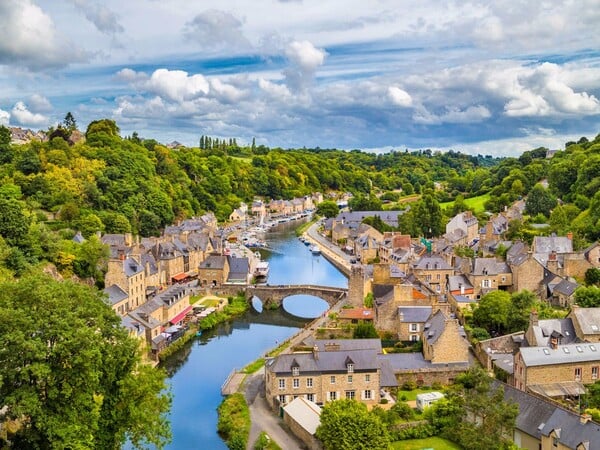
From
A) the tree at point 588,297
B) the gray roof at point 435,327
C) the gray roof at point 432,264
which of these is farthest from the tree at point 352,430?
the gray roof at point 432,264

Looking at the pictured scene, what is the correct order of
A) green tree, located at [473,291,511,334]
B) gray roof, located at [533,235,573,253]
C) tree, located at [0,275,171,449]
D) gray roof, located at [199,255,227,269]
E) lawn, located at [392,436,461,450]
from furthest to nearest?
1. gray roof, located at [199,255,227,269]
2. gray roof, located at [533,235,573,253]
3. green tree, located at [473,291,511,334]
4. lawn, located at [392,436,461,450]
5. tree, located at [0,275,171,449]

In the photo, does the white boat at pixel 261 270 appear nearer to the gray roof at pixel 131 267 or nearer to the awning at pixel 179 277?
the awning at pixel 179 277

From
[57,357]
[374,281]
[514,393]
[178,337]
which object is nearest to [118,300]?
[178,337]

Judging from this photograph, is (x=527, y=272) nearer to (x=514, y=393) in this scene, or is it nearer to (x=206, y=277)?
(x=514, y=393)

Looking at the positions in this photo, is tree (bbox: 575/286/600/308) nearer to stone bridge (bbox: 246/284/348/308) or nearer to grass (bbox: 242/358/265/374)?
stone bridge (bbox: 246/284/348/308)

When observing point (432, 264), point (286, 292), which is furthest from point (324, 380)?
point (432, 264)

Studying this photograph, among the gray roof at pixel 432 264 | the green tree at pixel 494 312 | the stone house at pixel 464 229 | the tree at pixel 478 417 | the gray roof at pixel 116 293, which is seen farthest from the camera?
the stone house at pixel 464 229

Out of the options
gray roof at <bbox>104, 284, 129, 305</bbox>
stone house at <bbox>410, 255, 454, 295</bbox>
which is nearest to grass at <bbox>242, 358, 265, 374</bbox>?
gray roof at <bbox>104, 284, 129, 305</bbox>
